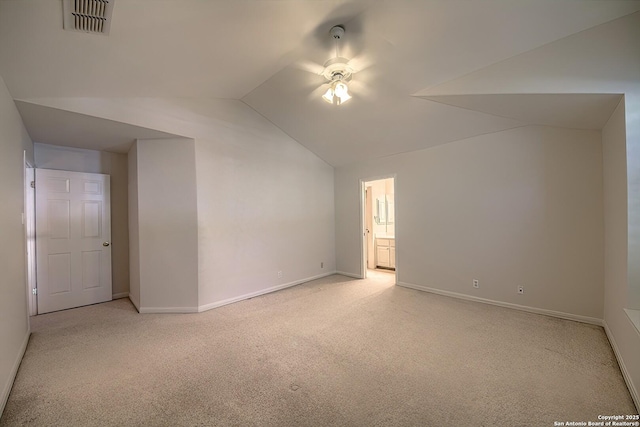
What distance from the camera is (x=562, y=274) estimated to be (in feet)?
10.2

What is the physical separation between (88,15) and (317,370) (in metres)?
2.96

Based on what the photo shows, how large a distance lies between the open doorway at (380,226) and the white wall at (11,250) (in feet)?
17.1

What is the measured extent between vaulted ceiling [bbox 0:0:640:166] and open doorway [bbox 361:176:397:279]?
9.58ft

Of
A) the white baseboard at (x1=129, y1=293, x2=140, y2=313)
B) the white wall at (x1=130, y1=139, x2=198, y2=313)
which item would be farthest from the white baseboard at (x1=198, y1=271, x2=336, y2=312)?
the white baseboard at (x1=129, y1=293, x2=140, y2=313)

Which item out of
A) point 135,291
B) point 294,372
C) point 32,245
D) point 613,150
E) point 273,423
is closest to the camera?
point 273,423

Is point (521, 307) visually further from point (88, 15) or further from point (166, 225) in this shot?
point (88, 15)

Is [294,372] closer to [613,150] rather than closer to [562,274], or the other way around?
[562,274]

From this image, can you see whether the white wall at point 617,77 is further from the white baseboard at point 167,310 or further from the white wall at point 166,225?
the white baseboard at point 167,310

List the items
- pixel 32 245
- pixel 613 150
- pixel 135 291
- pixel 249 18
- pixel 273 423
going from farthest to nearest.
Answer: pixel 135 291 < pixel 32 245 < pixel 613 150 < pixel 249 18 < pixel 273 423

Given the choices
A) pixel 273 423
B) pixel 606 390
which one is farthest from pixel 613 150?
pixel 273 423

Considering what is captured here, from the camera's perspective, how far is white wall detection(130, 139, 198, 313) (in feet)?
→ 11.4

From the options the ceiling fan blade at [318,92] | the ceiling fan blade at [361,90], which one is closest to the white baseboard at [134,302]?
the ceiling fan blade at [318,92]

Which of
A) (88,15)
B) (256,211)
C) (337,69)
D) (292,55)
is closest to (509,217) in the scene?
(337,69)

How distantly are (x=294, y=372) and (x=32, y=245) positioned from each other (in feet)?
13.3
